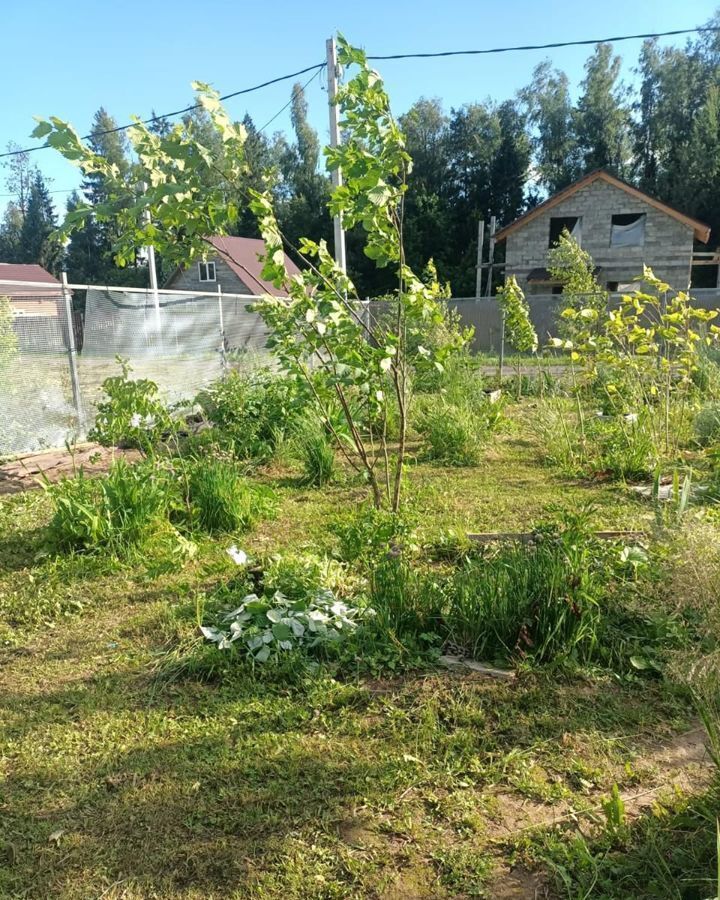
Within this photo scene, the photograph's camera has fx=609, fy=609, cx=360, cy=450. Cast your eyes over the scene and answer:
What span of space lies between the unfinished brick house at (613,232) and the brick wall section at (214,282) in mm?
13484

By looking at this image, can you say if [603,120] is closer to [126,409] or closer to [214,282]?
[214,282]

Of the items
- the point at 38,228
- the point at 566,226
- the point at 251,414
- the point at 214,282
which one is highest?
the point at 38,228

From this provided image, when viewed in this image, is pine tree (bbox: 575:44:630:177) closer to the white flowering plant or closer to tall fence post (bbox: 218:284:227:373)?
tall fence post (bbox: 218:284:227:373)

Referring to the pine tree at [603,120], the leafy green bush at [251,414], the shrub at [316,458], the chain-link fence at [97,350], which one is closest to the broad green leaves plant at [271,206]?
the chain-link fence at [97,350]

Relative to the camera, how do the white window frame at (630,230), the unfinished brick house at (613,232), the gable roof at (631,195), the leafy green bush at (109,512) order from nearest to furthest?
the leafy green bush at (109,512) < the gable roof at (631,195) < the unfinished brick house at (613,232) < the white window frame at (630,230)

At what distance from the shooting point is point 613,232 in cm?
2469

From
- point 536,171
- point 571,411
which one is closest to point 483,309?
point 571,411

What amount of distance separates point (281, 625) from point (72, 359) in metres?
5.24

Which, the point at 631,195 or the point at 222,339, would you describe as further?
the point at 631,195

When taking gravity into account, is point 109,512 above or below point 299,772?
above

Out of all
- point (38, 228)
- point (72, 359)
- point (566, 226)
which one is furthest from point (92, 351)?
point (38, 228)

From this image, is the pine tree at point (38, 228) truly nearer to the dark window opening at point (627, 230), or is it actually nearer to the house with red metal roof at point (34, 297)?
the dark window opening at point (627, 230)

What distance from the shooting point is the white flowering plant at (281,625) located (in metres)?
2.69

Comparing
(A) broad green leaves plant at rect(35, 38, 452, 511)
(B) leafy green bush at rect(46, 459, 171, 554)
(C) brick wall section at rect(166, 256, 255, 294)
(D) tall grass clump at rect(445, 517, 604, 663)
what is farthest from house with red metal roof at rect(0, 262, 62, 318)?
(C) brick wall section at rect(166, 256, 255, 294)
